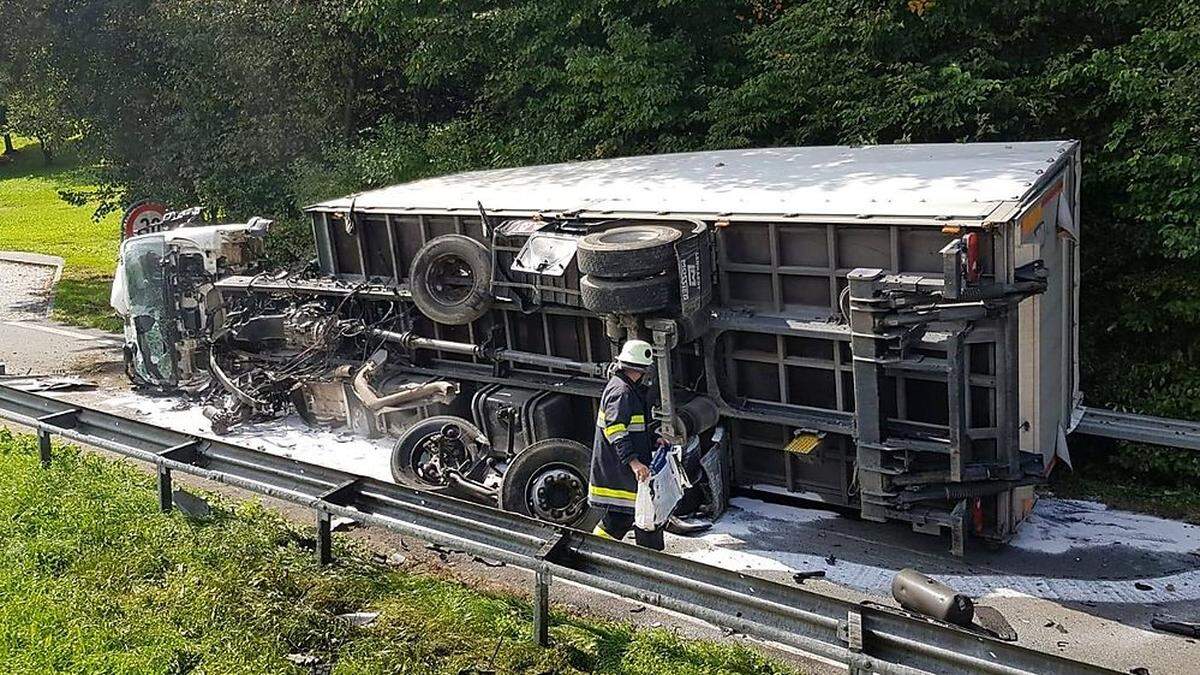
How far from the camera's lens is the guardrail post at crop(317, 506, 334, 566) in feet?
19.9

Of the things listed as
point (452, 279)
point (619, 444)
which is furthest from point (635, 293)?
point (452, 279)

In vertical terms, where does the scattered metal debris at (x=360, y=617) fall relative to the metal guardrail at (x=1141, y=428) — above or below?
above

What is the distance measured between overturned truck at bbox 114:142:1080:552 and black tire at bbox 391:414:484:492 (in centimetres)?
2

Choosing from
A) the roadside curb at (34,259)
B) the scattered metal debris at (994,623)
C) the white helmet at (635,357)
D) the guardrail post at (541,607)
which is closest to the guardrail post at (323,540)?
the guardrail post at (541,607)

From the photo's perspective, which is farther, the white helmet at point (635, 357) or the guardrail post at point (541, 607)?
the white helmet at point (635, 357)

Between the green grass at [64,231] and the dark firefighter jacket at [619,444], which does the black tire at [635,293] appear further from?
the green grass at [64,231]

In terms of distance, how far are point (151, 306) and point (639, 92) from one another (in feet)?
17.8

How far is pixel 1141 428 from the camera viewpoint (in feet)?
25.2

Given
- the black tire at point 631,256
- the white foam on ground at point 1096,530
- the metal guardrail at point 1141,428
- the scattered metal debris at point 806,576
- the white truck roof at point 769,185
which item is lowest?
the white foam on ground at point 1096,530

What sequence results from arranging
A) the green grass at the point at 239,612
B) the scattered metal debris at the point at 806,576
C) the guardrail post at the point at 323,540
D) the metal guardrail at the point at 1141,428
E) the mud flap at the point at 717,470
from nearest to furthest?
the green grass at the point at 239,612 → the guardrail post at the point at 323,540 → the scattered metal debris at the point at 806,576 → the mud flap at the point at 717,470 → the metal guardrail at the point at 1141,428

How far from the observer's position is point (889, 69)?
1069cm

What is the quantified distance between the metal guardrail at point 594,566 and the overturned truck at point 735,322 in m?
1.28

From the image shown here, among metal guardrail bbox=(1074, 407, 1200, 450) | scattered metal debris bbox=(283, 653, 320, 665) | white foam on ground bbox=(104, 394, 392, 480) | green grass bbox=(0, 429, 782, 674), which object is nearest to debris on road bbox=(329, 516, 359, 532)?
green grass bbox=(0, 429, 782, 674)

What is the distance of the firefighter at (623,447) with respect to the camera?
6.17 m
